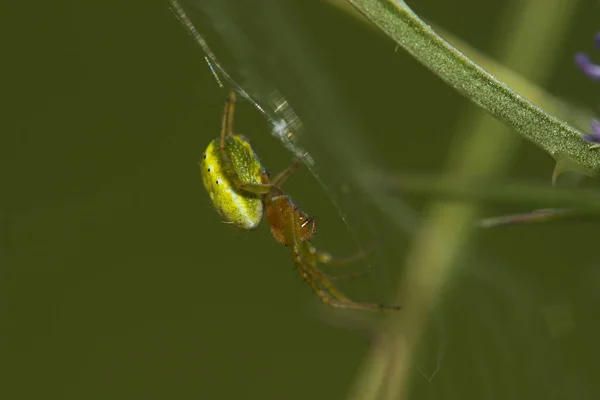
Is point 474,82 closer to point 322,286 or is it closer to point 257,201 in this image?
point 257,201

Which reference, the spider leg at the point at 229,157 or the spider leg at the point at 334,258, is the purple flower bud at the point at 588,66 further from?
the spider leg at the point at 334,258

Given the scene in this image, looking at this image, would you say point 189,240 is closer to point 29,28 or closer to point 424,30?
point 29,28

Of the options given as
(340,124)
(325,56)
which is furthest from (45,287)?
(340,124)

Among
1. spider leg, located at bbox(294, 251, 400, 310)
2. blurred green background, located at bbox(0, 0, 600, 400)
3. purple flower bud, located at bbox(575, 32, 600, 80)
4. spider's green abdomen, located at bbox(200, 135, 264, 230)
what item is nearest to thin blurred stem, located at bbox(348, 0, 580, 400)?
spider leg, located at bbox(294, 251, 400, 310)

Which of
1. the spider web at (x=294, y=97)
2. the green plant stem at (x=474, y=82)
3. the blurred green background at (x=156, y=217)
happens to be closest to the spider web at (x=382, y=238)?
the spider web at (x=294, y=97)

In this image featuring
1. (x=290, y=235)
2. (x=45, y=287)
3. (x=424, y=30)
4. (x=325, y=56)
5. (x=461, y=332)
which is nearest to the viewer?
(x=424, y=30)

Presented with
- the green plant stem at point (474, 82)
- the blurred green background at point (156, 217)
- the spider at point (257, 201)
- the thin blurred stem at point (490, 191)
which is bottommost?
the blurred green background at point (156, 217)

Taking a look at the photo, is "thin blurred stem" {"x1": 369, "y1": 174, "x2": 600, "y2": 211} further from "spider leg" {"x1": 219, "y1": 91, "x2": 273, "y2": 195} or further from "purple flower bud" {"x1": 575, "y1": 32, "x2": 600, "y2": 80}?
"spider leg" {"x1": 219, "y1": 91, "x2": 273, "y2": 195}
